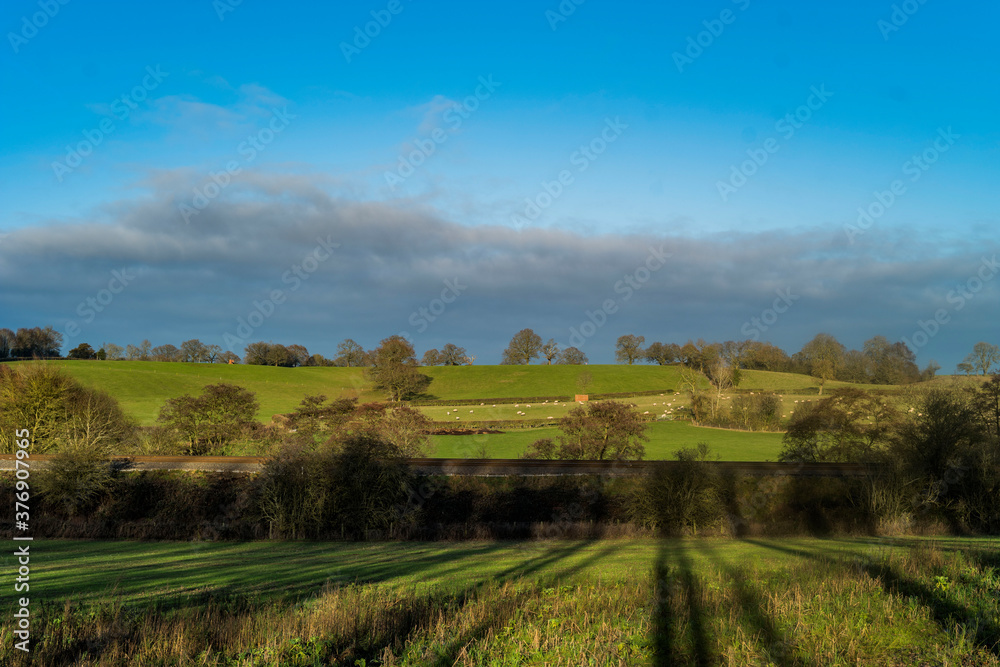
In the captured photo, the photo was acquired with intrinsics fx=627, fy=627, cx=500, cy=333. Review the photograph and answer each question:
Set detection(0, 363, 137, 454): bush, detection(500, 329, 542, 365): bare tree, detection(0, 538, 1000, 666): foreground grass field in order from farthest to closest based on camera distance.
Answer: detection(500, 329, 542, 365): bare tree, detection(0, 363, 137, 454): bush, detection(0, 538, 1000, 666): foreground grass field

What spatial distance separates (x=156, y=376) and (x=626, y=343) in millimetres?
67889

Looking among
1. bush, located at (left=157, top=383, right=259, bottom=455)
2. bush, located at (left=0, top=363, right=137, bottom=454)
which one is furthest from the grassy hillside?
bush, located at (left=0, top=363, right=137, bottom=454)

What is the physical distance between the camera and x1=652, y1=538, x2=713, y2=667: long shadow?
646cm

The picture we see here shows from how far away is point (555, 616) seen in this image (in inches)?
289

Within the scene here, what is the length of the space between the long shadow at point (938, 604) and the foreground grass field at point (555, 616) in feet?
0.09

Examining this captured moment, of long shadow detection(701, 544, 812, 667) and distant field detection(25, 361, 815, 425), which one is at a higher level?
distant field detection(25, 361, 815, 425)

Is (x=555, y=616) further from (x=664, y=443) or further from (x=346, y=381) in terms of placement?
(x=346, y=381)

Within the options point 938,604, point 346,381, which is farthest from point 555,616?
point 346,381

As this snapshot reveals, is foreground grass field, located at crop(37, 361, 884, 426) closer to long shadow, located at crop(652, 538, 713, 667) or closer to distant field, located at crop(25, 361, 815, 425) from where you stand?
distant field, located at crop(25, 361, 815, 425)

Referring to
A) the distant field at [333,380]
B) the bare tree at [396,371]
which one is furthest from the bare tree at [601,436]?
the bare tree at [396,371]

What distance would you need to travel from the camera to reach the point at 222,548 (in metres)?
18.7

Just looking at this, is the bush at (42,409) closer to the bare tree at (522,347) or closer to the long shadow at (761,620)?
the long shadow at (761,620)

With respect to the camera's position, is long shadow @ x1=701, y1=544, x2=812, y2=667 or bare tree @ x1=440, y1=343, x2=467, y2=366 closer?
long shadow @ x1=701, y1=544, x2=812, y2=667

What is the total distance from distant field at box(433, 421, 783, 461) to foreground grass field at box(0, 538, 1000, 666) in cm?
2822
